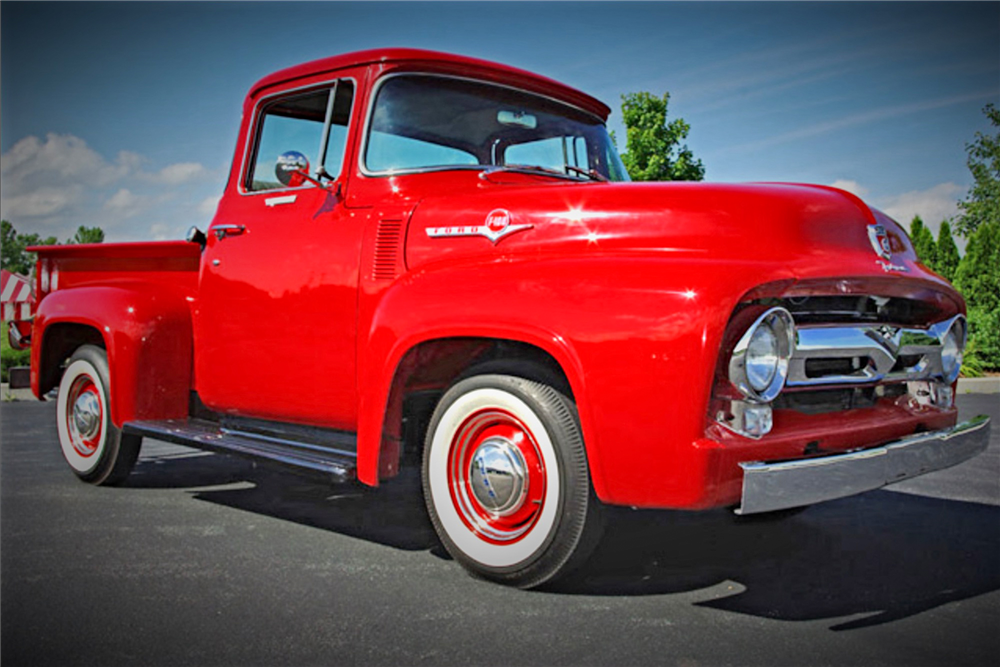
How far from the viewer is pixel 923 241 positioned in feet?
59.5

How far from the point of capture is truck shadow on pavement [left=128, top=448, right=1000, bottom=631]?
3229 millimetres

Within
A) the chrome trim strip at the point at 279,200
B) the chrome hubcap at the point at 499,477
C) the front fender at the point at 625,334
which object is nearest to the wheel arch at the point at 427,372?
the front fender at the point at 625,334

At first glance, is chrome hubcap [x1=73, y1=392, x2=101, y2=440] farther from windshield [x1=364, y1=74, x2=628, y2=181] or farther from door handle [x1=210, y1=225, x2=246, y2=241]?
windshield [x1=364, y1=74, x2=628, y2=181]

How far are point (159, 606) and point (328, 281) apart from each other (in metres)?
1.52

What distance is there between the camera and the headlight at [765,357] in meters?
2.89

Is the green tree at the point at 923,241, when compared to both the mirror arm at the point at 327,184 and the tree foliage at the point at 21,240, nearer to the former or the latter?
the mirror arm at the point at 327,184

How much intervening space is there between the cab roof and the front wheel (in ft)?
5.27

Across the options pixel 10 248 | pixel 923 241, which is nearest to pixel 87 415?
pixel 923 241

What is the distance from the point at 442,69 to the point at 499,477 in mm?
1957

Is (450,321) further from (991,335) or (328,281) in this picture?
(991,335)

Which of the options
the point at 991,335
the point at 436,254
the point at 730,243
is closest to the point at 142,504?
the point at 436,254

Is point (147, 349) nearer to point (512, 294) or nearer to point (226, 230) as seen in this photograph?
point (226, 230)

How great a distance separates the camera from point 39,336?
5625 mm

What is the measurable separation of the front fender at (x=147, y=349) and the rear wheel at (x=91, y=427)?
0.23 meters
